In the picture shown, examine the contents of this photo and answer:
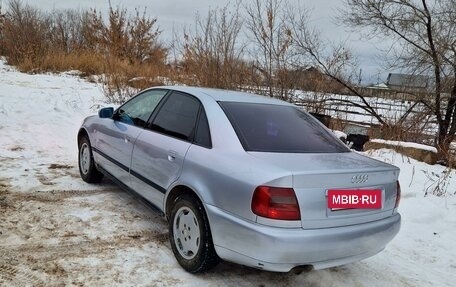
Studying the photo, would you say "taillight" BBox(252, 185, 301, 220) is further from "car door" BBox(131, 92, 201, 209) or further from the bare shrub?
the bare shrub

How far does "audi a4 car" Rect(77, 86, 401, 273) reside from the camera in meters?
2.51

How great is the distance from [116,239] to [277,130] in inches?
68.3

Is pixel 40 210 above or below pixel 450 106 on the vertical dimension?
below

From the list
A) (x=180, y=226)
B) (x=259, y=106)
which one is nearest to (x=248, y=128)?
(x=259, y=106)

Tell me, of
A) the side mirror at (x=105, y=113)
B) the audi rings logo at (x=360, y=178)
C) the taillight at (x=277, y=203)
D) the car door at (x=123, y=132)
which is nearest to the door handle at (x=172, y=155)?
the car door at (x=123, y=132)

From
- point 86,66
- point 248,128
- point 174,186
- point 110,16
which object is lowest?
point 174,186

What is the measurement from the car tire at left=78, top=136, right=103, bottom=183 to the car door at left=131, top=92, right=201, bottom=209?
1.28m

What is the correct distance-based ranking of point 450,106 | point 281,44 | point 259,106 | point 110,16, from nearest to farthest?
point 259,106, point 281,44, point 450,106, point 110,16

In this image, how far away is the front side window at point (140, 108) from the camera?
4.04 metres

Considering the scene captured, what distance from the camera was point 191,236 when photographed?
3070 millimetres

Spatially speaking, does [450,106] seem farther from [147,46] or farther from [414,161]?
[147,46]

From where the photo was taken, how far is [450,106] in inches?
436

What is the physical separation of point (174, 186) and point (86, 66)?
16.0m

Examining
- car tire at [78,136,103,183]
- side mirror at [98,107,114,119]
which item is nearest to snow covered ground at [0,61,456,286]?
car tire at [78,136,103,183]
